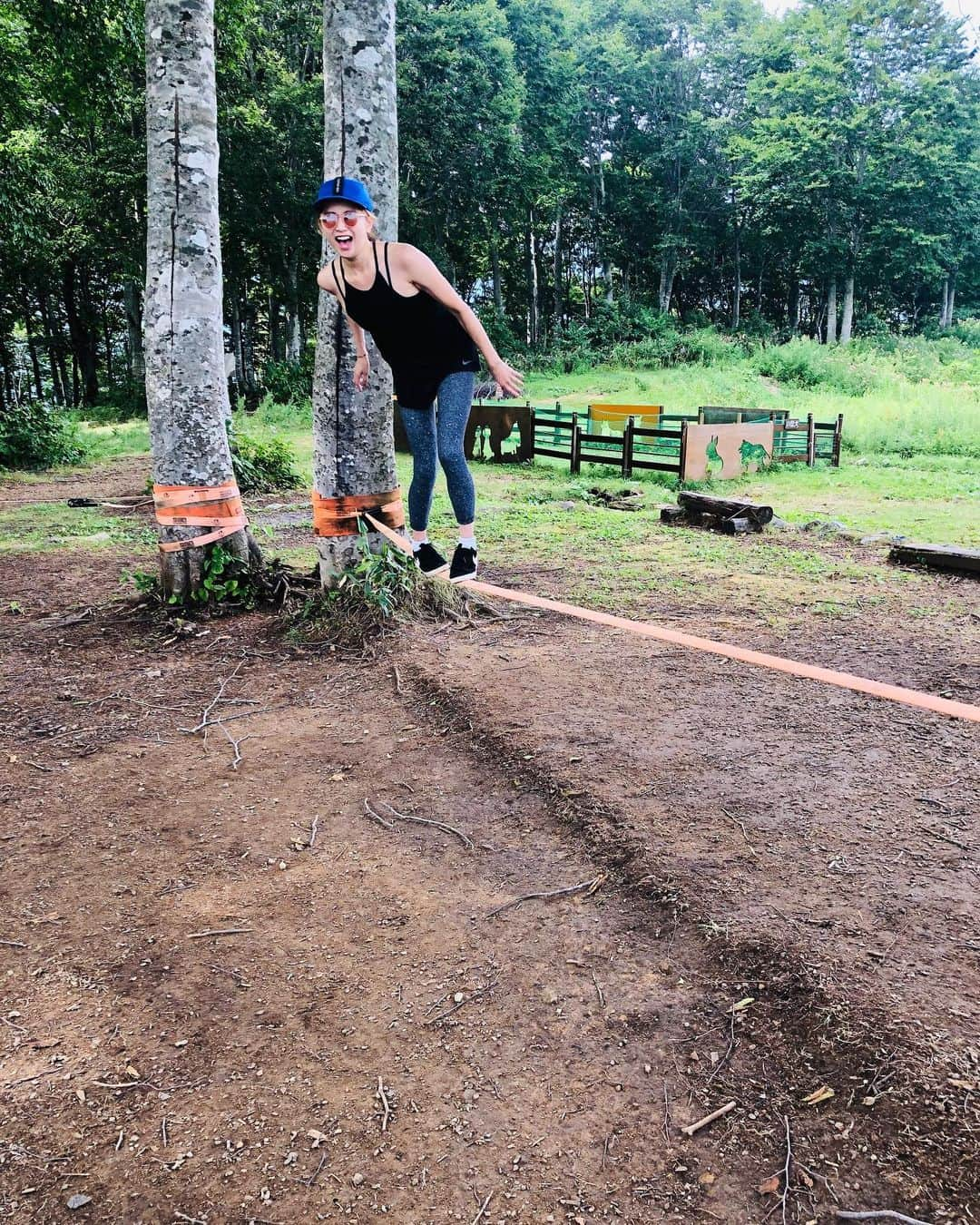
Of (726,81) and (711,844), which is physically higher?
(726,81)

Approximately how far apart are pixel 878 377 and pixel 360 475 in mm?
26754

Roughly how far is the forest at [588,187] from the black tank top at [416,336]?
1748cm

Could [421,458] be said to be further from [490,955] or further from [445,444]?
[490,955]

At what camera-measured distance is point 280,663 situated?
5828 mm

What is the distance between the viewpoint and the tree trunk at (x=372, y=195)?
17.5 ft

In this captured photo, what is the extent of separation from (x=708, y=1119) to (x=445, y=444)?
2574 mm

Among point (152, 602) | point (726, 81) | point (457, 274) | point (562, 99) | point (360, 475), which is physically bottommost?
point (152, 602)

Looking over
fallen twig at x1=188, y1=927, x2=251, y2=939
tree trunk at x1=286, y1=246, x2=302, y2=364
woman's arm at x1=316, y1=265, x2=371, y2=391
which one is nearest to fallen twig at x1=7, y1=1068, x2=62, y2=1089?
fallen twig at x1=188, y1=927, x2=251, y2=939

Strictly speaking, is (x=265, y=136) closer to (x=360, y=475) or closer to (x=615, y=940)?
(x=360, y=475)

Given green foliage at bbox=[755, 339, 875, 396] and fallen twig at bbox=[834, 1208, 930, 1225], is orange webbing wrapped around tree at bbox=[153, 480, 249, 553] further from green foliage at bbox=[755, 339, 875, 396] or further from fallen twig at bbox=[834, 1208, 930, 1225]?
green foliage at bbox=[755, 339, 875, 396]

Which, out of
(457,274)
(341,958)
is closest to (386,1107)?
(341,958)

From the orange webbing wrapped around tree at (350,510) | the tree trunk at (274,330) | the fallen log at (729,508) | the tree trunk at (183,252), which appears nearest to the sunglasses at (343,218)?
the orange webbing wrapped around tree at (350,510)

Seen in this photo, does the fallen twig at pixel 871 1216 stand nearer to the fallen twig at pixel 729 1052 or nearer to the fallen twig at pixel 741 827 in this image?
the fallen twig at pixel 729 1052

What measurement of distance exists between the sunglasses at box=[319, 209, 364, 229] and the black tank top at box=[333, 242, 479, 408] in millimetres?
148
